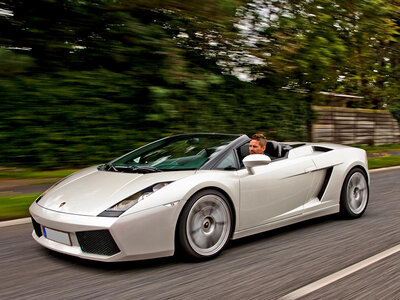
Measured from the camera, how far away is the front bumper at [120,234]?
3.30m

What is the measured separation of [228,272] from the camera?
349 cm

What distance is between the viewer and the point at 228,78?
11.3m

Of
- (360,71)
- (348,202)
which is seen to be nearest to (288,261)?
(348,202)

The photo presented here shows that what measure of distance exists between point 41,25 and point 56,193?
4.98 metres

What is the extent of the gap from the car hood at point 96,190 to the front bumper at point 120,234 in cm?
11

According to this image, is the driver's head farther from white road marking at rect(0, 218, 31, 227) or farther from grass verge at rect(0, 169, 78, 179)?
grass verge at rect(0, 169, 78, 179)

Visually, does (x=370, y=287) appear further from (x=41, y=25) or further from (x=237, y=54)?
(x=237, y=54)

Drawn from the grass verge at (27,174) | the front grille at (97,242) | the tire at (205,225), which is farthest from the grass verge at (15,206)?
the tire at (205,225)

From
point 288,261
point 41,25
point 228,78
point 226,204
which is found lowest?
point 288,261

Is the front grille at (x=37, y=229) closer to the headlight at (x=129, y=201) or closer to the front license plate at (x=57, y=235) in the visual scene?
the front license plate at (x=57, y=235)

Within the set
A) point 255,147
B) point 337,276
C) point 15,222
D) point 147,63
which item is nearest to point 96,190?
point 255,147

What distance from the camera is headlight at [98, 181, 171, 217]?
3.36 meters

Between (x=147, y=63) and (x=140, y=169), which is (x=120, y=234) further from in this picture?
(x=147, y=63)

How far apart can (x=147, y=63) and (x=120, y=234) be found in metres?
5.89
